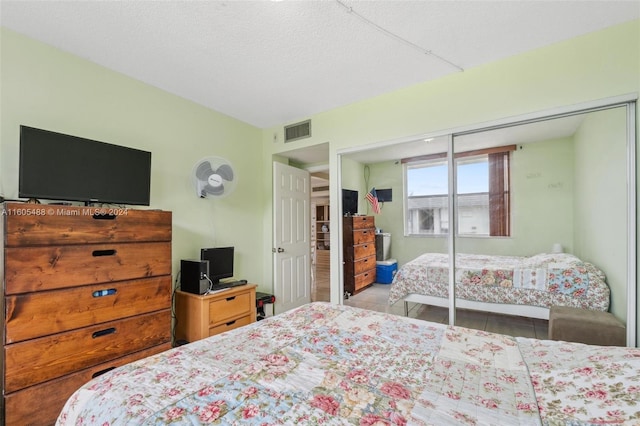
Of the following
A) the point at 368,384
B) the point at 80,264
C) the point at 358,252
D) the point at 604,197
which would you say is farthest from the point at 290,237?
the point at 604,197

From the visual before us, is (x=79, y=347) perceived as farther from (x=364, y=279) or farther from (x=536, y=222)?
(x=536, y=222)

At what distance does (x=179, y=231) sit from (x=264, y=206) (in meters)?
1.23

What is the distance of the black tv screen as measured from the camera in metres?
1.75

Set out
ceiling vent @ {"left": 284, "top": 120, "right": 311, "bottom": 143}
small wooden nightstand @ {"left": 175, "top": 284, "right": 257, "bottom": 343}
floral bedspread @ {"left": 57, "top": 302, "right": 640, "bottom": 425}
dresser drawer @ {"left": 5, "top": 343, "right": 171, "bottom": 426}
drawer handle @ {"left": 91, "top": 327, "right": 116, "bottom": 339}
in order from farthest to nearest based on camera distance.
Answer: ceiling vent @ {"left": 284, "top": 120, "right": 311, "bottom": 143}, small wooden nightstand @ {"left": 175, "top": 284, "right": 257, "bottom": 343}, drawer handle @ {"left": 91, "top": 327, "right": 116, "bottom": 339}, dresser drawer @ {"left": 5, "top": 343, "right": 171, "bottom": 426}, floral bedspread @ {"left": 57, "top": 302, "right": 640, "bottom": 425}

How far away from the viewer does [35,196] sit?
1.76 metres

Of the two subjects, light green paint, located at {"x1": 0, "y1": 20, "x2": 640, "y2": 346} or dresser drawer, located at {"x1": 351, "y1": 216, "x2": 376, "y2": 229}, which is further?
dresser drawer, located at {"x1": 351, "y1": 216, "x2": 376, "y2": 229}

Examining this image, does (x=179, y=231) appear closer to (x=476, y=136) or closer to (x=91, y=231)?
(x=91, y=231)

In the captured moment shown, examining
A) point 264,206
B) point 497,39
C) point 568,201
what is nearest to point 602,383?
point 568,201

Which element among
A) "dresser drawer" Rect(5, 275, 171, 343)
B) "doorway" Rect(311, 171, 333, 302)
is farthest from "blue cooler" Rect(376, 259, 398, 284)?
"doorway" Rect(311, 171, 333, 302)

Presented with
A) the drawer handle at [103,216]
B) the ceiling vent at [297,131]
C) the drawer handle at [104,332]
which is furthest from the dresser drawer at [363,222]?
the drawer handle at [104,332]

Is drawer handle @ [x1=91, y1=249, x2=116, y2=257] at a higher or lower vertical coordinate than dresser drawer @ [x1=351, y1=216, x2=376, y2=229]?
lower

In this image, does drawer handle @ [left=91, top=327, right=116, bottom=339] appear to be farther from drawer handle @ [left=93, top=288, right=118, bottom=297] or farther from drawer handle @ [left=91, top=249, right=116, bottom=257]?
drawer handle @ [left=91, top=249, right=116, bottom=257]

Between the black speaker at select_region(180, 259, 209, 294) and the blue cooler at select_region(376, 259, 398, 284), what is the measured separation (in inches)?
69.3

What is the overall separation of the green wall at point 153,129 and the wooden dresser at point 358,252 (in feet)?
4.09
